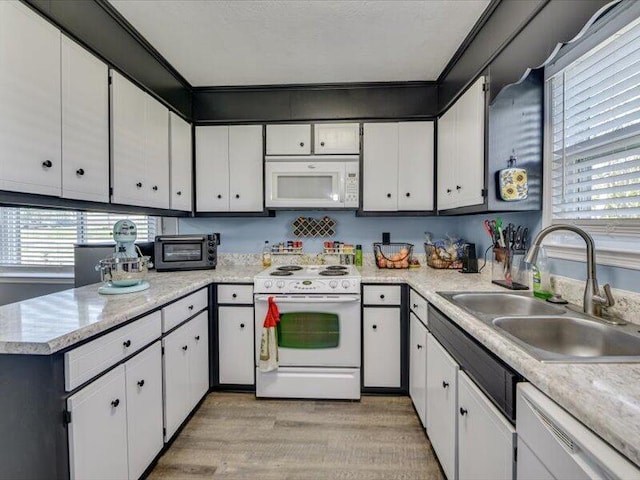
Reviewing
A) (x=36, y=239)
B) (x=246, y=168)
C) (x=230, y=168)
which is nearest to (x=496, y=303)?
(x=246, y=168)

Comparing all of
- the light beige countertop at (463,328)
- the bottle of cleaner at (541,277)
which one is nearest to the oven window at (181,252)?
the light beige countertop at (463,328)

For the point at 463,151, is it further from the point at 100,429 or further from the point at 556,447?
the point at 100,429

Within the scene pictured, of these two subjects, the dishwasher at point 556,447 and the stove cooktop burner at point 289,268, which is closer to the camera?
the dishwasher at point 556,447

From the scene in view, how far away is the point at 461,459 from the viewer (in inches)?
53.6

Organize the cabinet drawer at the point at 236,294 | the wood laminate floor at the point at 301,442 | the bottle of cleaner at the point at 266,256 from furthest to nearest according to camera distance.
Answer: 1. the bottle of cleaner at the point at 266,256
2. the cabinet drawer at the point at 236,294
3. the wood laminate floor at the point at 301,442

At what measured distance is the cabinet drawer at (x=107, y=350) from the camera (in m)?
1.15

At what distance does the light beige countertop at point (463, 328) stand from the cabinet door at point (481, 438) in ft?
0.71

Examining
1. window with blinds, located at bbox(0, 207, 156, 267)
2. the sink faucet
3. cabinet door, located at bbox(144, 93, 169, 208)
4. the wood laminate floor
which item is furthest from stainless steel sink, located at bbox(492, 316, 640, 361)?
window with blinds, located at bbox(0, 207, 156, 267)

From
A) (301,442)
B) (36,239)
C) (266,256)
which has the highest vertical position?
(36,239)

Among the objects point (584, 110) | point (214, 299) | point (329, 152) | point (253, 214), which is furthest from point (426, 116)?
point (214, 299)

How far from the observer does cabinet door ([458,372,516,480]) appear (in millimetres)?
1000

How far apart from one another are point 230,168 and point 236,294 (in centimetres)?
109

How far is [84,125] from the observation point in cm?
161

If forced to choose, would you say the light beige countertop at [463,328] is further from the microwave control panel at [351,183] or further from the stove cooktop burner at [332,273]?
the microwave control panel at [351,183]
